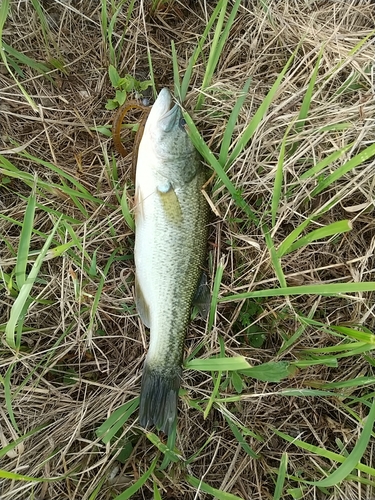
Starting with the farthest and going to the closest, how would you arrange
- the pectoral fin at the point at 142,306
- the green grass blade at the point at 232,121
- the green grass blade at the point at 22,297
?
the pectoral fin at the point at 142,306 < the green grass blade at the point at 232,121 < the green grass blade at the point at 22,297

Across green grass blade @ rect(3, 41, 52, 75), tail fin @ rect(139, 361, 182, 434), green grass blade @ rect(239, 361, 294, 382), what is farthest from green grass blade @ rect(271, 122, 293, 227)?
green grass blade @ rect(3, 41, 52, 75)

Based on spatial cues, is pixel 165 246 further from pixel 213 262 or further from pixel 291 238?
pixel 291 238

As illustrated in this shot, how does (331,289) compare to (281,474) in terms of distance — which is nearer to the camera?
(331,289)

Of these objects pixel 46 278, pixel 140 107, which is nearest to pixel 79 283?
pixel 46 278

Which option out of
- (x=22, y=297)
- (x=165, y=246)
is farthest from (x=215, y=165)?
(x=22, y=297)

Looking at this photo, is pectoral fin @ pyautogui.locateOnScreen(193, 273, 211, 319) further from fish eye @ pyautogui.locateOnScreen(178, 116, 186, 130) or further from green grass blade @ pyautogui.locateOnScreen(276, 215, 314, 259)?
fish eye @ pyautogui.locateOnScreen(178, 116, 186, 130)

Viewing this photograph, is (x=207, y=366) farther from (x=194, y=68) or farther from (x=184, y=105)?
(x=194, y=68)

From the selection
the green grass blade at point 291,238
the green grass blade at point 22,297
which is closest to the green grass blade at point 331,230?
the green grass blade at point 291,238

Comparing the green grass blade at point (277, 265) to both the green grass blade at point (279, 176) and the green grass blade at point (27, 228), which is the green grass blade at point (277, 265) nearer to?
the green grass blade at point (279, 176)
